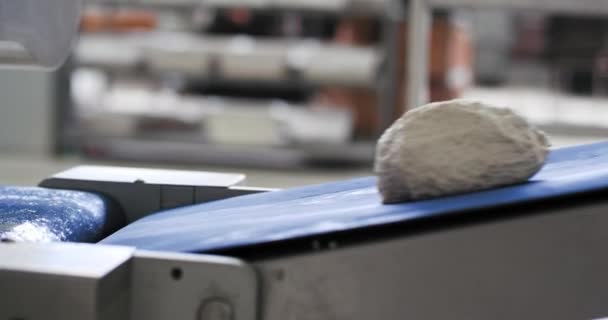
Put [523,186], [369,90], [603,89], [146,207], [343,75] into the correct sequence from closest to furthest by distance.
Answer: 1. [523,186]
2. [146,207]
3. [343,75]
4. [369,90]
5. [603,89]

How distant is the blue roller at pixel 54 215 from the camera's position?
0.87m

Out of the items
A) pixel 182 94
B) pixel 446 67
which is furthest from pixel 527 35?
pixel 182 94

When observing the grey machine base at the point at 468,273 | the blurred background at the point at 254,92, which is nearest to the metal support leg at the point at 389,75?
the blurred background at the point at 254,92

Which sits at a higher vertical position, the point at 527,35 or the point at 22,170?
the point at 527,35

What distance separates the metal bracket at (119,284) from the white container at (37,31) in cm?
37

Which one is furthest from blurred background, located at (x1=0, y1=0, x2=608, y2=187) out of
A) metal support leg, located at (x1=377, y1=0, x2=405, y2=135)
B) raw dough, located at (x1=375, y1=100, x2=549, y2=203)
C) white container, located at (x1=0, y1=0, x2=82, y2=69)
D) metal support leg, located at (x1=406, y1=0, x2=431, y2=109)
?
raw dough, located at (x1=375, y1=100, x2=549, y2=203)

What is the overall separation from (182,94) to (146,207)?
8.73 ft

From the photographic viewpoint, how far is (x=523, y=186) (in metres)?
0.77

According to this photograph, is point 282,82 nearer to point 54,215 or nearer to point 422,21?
point 422,21

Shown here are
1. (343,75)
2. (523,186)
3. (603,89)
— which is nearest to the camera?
(523,186)

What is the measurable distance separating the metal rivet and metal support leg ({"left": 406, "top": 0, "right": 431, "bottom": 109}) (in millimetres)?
2464

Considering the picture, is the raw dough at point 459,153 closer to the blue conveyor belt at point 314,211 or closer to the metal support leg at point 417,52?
the blue conveyor belt at point 314,211

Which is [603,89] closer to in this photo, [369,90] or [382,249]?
[369,90]

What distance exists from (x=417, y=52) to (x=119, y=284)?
2567mm
